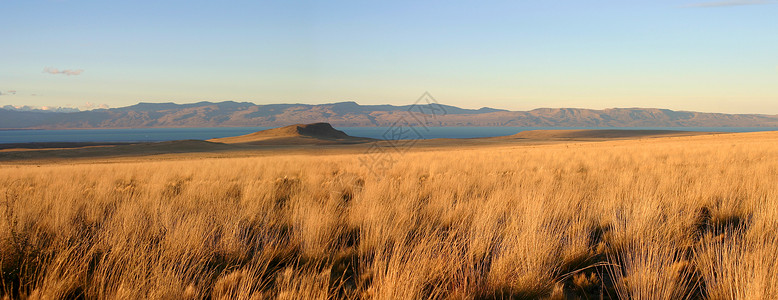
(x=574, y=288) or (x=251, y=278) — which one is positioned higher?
(x=251, y=278)

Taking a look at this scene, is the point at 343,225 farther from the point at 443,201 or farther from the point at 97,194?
the point at 97,194

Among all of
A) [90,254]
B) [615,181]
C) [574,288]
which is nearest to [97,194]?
[90,254]

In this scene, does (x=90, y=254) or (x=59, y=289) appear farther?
(x=90, y=254)

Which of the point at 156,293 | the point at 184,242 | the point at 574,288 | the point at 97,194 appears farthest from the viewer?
the point at 97,194

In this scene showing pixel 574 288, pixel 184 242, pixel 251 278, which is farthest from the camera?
pixel 184 242

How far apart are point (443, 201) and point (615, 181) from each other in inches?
178

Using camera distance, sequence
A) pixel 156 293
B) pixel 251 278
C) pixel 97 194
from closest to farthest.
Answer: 1. pixel 156 293
2. pixel 251 278
3. pixel 97 194

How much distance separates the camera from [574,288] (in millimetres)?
3633

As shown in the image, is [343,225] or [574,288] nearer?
[574,288]

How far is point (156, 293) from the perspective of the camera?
2955mm

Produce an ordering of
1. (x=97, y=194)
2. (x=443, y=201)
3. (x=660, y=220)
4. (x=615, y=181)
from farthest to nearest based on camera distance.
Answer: (x=615, y=181) < (x=97, y=194) < (x=443, y=201) < (x=660, y=220)

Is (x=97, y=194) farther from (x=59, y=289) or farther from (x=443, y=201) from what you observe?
(x=443, y=201)

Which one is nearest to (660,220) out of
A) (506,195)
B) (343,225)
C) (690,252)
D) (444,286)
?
(690,252)

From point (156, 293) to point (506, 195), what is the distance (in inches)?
211
